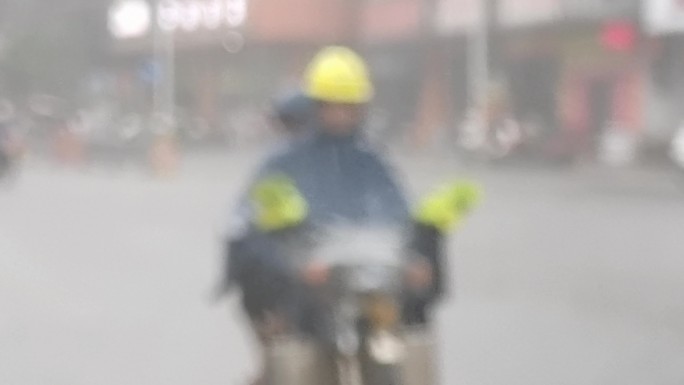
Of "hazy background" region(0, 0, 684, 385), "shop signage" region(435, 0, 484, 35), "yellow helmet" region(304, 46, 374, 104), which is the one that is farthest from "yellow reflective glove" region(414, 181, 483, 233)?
"shop signage" region(435, 0, 484, 35)

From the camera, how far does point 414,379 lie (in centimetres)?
105

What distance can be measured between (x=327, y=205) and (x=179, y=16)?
1.64ft

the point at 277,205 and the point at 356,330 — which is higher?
the point at 277,205

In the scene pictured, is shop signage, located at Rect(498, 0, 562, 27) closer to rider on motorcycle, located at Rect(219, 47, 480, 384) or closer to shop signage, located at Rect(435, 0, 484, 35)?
shop signage, located at Rect(435, 0, 484, 35)

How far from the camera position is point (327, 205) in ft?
3.43

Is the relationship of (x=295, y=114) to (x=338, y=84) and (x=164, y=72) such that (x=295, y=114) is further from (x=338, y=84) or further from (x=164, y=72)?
(x=164, y=72)

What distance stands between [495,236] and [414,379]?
18.7 inches

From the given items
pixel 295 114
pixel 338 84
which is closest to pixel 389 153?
pixel 295 114

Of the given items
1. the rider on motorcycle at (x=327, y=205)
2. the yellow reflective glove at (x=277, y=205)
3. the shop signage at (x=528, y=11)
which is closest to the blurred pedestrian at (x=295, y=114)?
the rider on motorcycle at (x=327, y=205)

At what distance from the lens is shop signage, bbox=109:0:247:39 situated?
1.41 metres

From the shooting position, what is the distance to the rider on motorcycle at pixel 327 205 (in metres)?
1.00

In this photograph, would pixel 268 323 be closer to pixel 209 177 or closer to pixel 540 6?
pixel 209 177

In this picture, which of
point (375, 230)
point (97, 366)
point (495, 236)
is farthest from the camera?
point (495, 236)

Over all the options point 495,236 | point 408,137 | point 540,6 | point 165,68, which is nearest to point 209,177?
point 165,68
